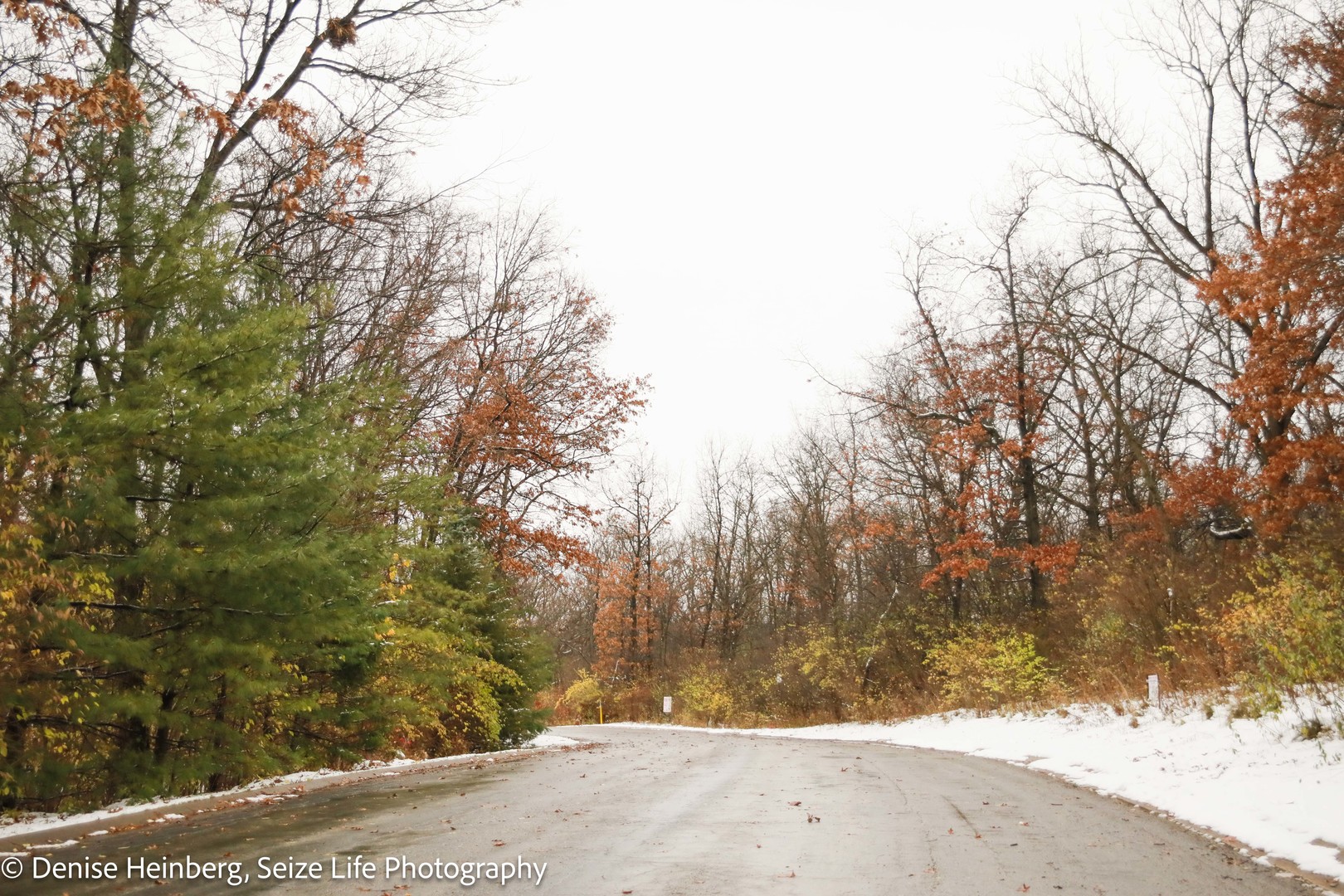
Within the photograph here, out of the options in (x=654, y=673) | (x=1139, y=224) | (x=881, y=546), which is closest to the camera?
(x=1139, y=224)

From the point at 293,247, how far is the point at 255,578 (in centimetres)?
1114

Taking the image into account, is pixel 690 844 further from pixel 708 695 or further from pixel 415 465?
pixel 708 695

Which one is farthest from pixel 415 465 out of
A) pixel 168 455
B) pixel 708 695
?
pixel 708 695

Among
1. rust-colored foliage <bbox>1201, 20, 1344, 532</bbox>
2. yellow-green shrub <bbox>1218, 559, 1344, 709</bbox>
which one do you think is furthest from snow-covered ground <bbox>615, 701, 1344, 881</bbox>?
rust-colored foliage <bbox>1201, 20, 1344, 532</bbox>

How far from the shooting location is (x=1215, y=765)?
10.1 meters

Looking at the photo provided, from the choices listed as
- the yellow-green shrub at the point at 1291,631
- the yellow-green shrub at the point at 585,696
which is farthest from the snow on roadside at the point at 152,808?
the yellow-green shrub at the point at 585,696

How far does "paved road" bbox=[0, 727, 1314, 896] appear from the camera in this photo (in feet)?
19.2

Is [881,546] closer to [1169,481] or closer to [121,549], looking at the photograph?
[1169,481]

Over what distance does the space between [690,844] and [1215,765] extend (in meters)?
6.43

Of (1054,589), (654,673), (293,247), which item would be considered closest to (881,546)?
(1054,589)

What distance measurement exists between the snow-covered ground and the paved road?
0.45 metres

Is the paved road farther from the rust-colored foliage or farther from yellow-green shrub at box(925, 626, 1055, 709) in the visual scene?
yellow-green shrub at box(925, 626, 1055, 709)

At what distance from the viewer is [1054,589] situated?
26.1 meters

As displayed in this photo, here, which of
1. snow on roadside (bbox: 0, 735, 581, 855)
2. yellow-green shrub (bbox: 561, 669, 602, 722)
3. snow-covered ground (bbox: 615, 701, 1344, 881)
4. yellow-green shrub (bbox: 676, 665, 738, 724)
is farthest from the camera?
yellow-green shrub (bbox: 561, 669, 602, 722)
